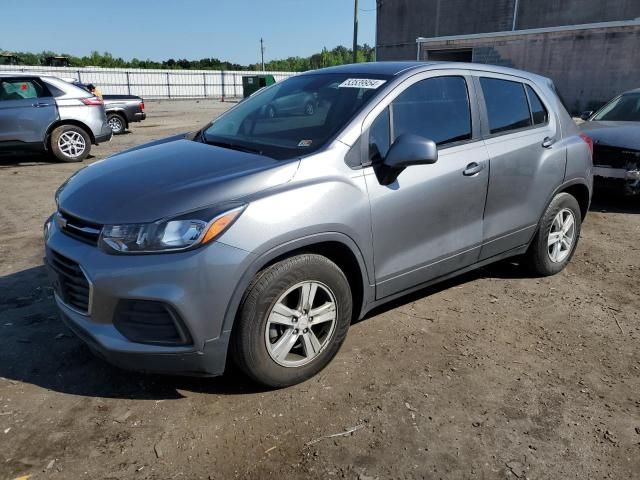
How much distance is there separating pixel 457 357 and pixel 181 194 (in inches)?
78.3

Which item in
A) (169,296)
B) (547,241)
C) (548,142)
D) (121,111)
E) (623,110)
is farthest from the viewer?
(121,111)

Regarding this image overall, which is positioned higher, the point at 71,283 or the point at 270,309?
the point at 71,283

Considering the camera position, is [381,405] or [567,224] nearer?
[381,405]

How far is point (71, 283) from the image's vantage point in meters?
2.72

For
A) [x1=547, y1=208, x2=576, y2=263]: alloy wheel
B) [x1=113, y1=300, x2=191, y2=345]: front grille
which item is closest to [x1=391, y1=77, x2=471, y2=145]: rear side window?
[x1=547, y1=208, x2=576, y2=263]: alloy wheel

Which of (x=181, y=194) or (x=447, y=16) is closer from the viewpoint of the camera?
(x=181, y=194)

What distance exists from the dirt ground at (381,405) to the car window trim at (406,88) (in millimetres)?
1270

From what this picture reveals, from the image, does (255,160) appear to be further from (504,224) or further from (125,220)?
(504,224)

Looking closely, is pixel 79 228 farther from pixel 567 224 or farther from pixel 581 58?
pixel 581 58

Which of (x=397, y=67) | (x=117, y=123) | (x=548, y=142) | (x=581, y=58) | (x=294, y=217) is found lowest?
(x=117, y=123)

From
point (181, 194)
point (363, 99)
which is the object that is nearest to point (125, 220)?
point (181, 194)

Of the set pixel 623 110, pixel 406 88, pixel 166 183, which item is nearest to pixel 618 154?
pixel 623 110

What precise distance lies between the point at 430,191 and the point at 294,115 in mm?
1061

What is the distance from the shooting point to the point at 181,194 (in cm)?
259
